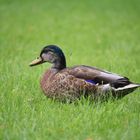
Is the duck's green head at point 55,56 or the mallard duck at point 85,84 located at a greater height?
the duck's green head at point 55,56

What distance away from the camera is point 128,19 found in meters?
18.1

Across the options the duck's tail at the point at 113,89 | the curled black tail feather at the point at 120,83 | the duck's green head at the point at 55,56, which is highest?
the duck's green head at the point at 55,56

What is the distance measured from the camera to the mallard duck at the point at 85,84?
6051mm

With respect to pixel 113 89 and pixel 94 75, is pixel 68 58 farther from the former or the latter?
pixel 113 89

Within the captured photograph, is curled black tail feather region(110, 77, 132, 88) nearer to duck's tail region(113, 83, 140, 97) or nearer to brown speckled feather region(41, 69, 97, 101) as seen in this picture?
duck's tail region(113, 83, 140, 97)

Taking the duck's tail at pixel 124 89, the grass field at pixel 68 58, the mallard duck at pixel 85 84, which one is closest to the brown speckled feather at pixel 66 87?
the mallard duck at pixel 85 84

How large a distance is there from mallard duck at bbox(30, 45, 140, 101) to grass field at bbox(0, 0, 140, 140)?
0.15 m

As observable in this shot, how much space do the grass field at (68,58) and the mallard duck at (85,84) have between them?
0.48 ft

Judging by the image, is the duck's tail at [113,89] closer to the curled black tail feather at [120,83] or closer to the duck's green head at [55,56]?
the curled black tail feather at [120,83]

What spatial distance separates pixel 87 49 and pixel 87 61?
1.83 m

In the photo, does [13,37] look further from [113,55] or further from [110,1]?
[110,1]

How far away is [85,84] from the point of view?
6.09 m

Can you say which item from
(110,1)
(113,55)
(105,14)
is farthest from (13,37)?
(110,1)

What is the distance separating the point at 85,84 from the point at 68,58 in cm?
422
